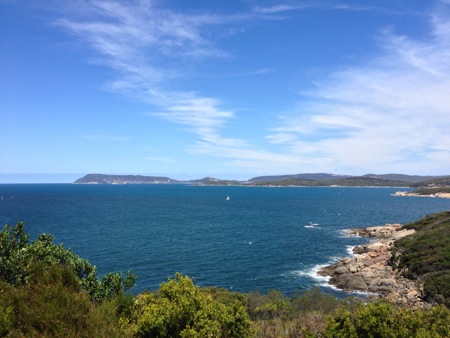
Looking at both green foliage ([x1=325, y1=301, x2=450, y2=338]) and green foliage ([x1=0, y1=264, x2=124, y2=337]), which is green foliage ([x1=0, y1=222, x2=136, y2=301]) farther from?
green foliage ([x1=325, y1=301, x2=450, y2=338])

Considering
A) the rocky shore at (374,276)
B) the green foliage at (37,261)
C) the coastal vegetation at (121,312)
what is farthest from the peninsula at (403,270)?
the green foliage at (37,261)

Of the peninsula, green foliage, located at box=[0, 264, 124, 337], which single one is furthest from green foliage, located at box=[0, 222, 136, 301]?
the peninsula

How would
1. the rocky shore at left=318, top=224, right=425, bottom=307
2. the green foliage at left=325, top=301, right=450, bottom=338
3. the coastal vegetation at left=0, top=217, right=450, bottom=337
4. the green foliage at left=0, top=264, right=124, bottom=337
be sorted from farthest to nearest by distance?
the rocky shore at left=318, top=224, right=425, bottom=307, the green foliage at left=325, top=301, right=450, bottom=338, the coastal vegetation at left=0, top=217, right=450, bottom=337, the green foliage at left=0, top=264, right=124, bottom=337

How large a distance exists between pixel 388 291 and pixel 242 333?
4116 centimetres

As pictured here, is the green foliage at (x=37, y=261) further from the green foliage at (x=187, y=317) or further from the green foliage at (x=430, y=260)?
the green foliage at (x=430, y=260)

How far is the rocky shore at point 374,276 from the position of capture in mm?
48250

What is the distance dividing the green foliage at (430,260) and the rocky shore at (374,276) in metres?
1.62

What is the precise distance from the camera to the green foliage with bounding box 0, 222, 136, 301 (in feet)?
80.2

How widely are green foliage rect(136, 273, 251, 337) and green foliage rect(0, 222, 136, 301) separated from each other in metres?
7.90

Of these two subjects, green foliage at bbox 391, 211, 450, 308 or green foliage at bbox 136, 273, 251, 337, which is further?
green foliage at bbox 391, 211, 450, 308

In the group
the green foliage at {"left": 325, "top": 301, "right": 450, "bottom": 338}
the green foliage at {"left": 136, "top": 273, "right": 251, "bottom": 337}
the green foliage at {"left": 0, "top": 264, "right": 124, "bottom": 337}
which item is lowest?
the green foliage at {"left": 325, "top": 301, "right": 450, "bottom": 338}

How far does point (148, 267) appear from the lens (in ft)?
198

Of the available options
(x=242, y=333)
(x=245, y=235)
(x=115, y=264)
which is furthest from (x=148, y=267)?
(x=242, y=333)

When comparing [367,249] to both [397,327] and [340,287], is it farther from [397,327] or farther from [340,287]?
[397,327]
